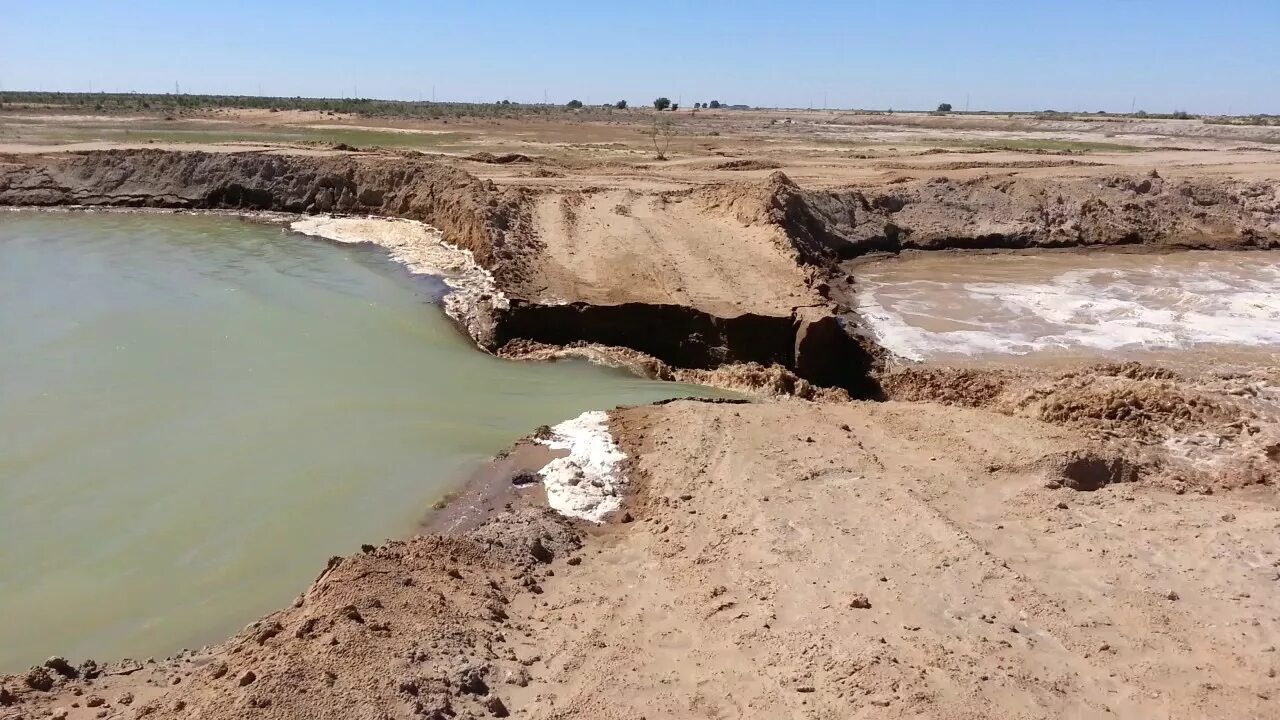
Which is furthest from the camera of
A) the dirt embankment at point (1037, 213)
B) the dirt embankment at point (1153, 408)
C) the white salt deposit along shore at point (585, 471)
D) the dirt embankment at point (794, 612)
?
the dirt embankment at point (1037, 213)

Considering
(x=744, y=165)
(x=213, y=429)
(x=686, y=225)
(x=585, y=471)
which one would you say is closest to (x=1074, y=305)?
(x=686, y=225)

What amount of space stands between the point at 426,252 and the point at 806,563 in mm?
11540

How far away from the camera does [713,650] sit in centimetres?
434

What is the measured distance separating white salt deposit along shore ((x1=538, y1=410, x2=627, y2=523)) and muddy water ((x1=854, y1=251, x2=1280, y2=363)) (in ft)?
15.6

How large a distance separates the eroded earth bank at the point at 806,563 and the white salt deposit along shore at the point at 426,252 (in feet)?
1.06

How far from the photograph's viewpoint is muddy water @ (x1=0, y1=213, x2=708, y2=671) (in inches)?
211

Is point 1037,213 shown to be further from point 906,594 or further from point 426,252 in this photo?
point 906,594

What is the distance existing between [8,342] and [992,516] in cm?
1111

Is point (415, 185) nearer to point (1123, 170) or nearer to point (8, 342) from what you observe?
point (8, 342)

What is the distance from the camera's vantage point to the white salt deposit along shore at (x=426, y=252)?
11.7 m

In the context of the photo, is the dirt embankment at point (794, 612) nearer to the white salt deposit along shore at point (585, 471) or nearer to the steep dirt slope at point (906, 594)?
the steep dirt slope at point (906, 594)

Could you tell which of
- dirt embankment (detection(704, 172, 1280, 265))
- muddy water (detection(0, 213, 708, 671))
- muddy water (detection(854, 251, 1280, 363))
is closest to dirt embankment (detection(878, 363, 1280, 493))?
muddy water (detection(854, 251, 1280, 363))

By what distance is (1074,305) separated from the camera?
41.5 feet

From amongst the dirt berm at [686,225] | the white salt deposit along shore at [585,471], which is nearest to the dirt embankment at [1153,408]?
the dirt berm at [686,225]
